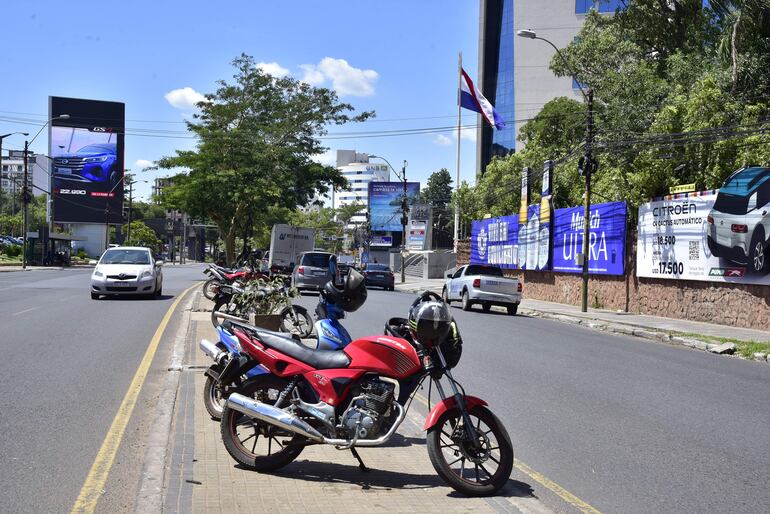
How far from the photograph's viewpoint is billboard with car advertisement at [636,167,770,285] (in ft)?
64.5

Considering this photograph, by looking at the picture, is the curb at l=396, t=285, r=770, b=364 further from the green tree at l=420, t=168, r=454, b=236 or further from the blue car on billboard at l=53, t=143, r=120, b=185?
the green tree at l=420, t=168, r=454, b=236

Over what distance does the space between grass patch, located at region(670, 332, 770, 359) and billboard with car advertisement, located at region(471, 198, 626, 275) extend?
28.9 feet

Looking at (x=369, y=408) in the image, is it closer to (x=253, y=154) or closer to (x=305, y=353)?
(x=305, y=353)

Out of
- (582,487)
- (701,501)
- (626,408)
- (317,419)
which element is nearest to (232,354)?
(317,419)

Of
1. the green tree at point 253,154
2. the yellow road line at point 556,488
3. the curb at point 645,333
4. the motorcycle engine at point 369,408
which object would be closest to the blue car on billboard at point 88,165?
the green tree at point 253,154

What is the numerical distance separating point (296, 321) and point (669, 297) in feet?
Answer: 48.6

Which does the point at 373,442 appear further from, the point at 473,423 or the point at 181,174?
the point at 181,174

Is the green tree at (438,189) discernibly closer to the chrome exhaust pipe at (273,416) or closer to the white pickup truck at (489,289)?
the white pickup truck at (489,289)

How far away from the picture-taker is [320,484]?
218 inches

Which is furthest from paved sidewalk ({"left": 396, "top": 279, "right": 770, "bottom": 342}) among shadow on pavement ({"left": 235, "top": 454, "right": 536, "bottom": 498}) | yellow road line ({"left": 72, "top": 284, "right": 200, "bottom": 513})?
shadow on pavement ({"left": 235, "top": 454, "right": 536, "bottom": 498})

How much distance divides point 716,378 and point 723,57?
663 inches

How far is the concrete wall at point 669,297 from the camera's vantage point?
20.2m

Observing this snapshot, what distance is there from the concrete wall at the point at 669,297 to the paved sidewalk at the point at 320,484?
16.2 metres

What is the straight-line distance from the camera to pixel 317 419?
5.61 metres
